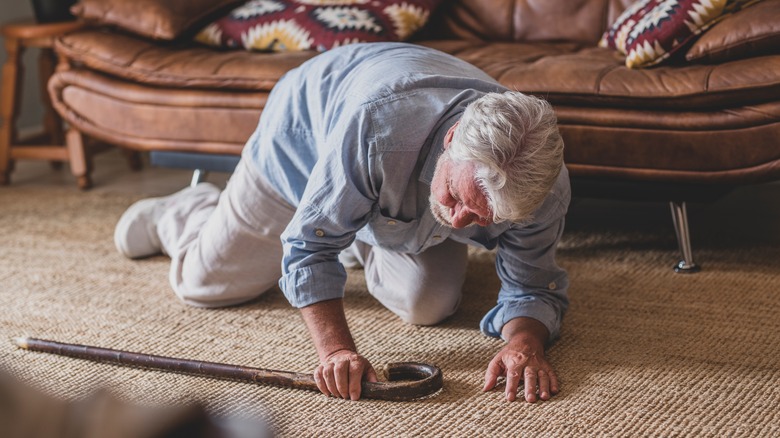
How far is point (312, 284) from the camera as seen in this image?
4.87ft

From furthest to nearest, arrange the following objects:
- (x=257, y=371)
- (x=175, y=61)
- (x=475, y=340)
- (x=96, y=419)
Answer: (x=175, y=61) → (x=475, y=340) → (x=257, y=371) → (x=96, y=419)

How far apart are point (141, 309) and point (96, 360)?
0.26 meters

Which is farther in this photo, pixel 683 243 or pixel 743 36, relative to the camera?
pixel 683 243

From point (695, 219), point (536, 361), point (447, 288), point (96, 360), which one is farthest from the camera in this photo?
point (695, 219)

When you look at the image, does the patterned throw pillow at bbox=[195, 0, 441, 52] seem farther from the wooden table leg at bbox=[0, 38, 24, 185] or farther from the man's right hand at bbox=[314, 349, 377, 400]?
the man's right hand at bbox=[314, 349, 377, 400]

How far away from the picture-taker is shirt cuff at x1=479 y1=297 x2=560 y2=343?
1599 mm

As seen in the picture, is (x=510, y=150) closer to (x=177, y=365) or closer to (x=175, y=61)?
(x=177, y=365)

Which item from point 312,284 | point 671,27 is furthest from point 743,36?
point 312,284

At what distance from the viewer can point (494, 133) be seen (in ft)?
4.13

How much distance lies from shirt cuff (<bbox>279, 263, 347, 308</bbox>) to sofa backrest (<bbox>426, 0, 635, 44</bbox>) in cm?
127

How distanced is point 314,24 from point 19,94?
107 centimetres

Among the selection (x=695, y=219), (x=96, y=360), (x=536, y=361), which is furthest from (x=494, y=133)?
(x=695, y=219)

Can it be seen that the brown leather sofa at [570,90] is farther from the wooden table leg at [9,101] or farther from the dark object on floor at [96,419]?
the dark object on floor at [96,419]

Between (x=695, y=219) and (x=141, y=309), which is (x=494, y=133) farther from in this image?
(x=695, y=219)
